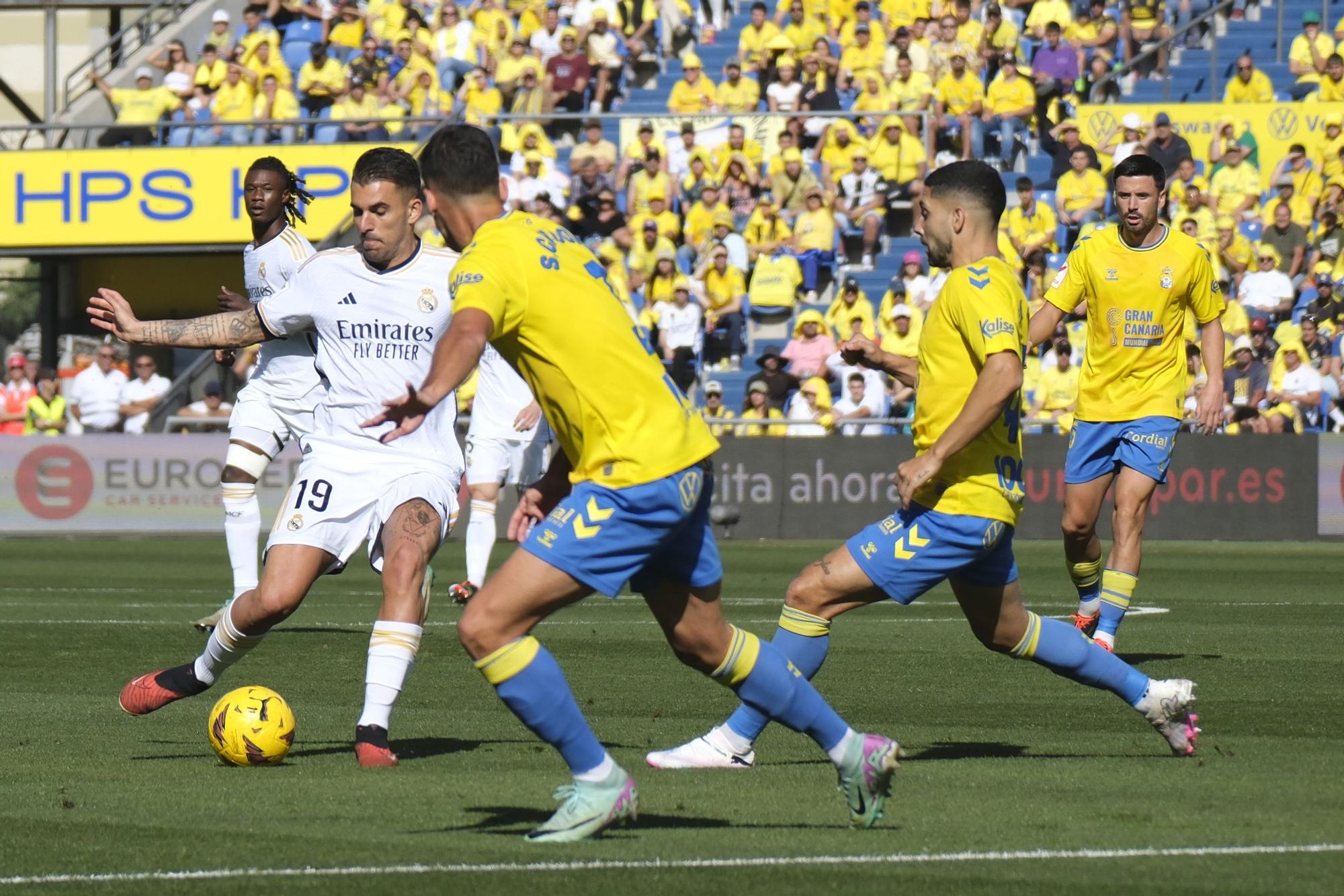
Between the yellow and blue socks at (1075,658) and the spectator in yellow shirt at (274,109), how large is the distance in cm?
2377

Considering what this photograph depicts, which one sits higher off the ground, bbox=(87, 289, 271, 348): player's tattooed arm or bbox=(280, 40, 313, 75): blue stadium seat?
bbox=(280, 40, 313, 75): blue stadium seat

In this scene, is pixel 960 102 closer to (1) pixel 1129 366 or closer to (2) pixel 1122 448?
(1) pixel 1129 366

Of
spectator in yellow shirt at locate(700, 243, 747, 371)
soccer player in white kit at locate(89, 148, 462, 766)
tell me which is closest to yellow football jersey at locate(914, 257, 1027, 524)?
soccer player in white kit at locate(89, 148, 462, 766)

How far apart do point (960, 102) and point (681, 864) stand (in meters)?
23.9

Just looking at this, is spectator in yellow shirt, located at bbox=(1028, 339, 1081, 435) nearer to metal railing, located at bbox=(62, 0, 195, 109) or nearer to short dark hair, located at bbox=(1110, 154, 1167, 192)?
short dark hair, located at bbox=(1110, 154, 1167, 192)

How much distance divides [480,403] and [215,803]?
9525 mm

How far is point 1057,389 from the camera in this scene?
25.6 m

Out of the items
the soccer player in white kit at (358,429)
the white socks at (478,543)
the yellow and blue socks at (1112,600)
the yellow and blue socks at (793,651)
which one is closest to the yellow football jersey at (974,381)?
the yellow and blue socks at (793,651)

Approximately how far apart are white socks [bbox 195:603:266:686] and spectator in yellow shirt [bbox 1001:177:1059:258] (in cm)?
1965

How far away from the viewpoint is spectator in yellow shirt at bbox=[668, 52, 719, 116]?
2989 cm

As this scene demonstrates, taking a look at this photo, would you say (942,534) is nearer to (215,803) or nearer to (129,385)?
(215,803)

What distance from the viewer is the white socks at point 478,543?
1523 cm

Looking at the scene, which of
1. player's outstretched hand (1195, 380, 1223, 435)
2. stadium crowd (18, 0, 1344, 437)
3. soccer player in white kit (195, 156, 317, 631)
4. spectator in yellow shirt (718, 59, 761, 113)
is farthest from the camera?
spectator in yellow shirt (718, 59, 761, 113)

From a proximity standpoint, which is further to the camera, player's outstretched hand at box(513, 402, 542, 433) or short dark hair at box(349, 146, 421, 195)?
player's outstretched hand at box(513, 402, 542, 433)
